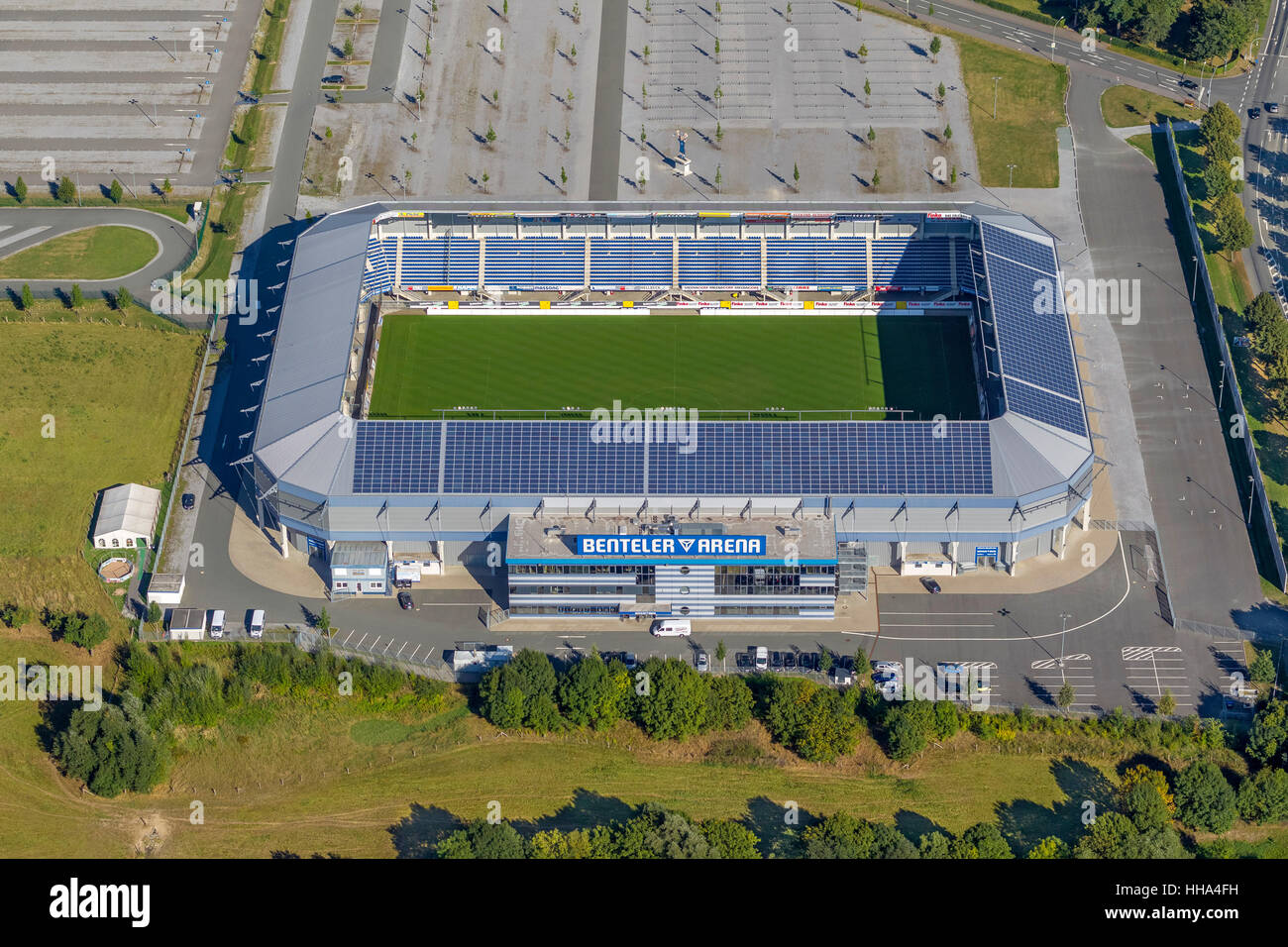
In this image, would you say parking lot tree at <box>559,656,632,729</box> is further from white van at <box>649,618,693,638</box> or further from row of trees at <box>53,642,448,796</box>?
row of trees at <box>53,642,448,796</box>

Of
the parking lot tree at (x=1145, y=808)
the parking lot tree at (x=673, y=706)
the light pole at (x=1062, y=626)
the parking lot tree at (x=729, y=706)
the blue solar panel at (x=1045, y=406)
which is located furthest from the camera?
the blue solar panel at (x=1045, y=406)

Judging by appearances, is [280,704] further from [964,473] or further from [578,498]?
[964,473]

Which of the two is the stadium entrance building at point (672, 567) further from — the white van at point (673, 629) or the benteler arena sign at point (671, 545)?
the white van at point (673, 629)

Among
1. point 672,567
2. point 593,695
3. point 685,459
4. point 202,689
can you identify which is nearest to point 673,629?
point 672,567

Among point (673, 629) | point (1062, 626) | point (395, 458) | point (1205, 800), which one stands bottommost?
point (1205, 800)

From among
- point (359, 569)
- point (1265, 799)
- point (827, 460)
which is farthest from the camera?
point (827, 460)

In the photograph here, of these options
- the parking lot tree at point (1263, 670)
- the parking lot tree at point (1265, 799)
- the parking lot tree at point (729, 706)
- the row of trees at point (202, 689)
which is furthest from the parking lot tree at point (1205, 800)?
the row of trees at point (202, 689)

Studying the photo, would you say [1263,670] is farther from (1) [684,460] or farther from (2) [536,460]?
(2) [536,460]
